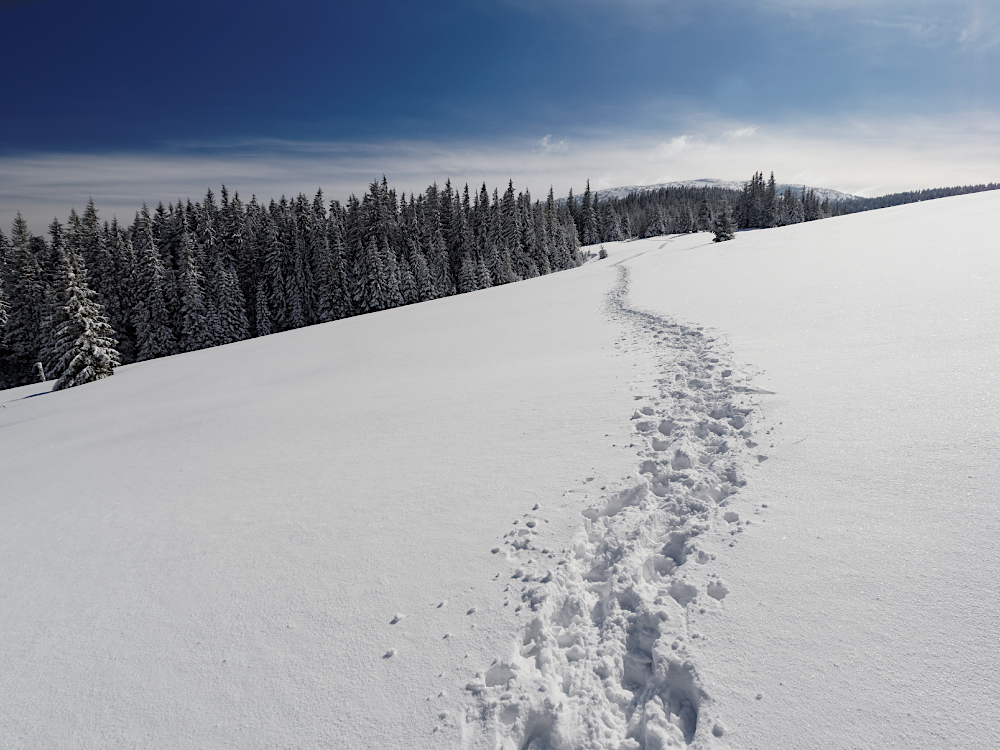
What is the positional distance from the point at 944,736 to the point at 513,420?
230 inches

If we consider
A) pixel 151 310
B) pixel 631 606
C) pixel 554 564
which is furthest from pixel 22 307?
pixel 631 606

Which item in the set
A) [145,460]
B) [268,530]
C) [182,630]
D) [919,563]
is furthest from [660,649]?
[145,460]

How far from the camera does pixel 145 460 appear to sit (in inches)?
327

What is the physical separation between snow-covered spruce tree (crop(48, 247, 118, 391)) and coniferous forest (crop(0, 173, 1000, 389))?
1.78ft

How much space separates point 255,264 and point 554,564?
5937cm

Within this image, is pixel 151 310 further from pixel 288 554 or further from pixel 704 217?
pixel 704 217

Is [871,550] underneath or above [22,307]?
underneath

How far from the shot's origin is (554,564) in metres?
4.29

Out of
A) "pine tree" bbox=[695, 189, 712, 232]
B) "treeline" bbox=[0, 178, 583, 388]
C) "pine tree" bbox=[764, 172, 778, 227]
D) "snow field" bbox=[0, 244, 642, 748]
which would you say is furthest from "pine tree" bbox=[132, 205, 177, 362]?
"pine tree" bbox=[764, 172, 778, 227]

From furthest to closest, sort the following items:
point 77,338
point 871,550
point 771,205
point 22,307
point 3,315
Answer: point 771,205
point 22,307
point 3,315
point 77,338
point 871,550

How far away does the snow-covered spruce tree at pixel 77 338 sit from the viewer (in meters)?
25.8

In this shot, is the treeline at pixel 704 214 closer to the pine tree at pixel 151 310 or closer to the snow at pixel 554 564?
the pine tree at pixel 151 310

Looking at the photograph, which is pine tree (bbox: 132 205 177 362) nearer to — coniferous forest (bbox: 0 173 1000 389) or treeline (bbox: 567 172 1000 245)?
coniferous forest (bbox: 0 173 1000 389)

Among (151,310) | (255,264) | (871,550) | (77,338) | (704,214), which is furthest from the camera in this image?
(704,214)
